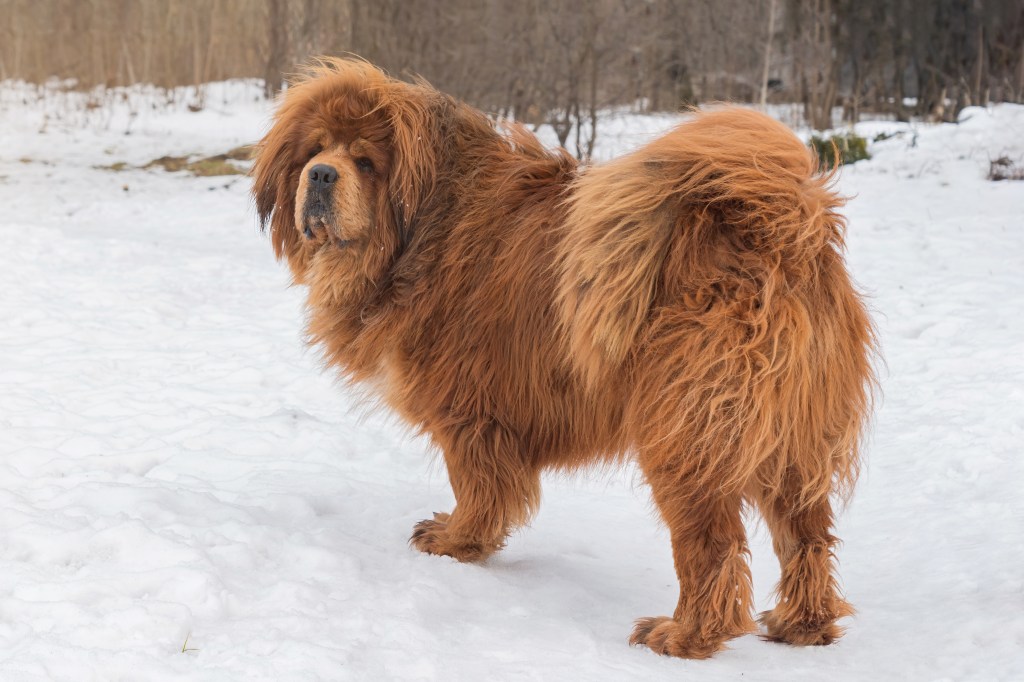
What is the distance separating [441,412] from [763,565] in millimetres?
1683

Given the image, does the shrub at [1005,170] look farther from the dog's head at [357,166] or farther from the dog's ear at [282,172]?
the dog's ear at [282,172]

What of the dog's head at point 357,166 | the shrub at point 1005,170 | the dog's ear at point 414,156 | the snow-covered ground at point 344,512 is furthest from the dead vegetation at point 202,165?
the dog's ear at point 414,156

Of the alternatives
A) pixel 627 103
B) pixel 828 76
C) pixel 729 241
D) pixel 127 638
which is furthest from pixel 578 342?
pixel 828 76

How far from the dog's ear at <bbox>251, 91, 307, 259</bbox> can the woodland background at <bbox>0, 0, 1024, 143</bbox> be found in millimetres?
9513

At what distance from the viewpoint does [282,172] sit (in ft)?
13.6

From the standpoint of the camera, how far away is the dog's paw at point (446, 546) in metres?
4.01

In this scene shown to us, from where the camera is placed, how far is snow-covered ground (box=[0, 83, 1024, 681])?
9.68 ft

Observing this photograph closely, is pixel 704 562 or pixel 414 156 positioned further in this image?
pixel 414 156

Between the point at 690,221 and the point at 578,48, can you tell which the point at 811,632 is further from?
the point at 578,48

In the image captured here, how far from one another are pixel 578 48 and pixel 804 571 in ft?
36.4

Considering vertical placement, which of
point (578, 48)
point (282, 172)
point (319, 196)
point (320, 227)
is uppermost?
point (578, 48)

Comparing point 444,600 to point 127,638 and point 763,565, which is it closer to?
point 127,638

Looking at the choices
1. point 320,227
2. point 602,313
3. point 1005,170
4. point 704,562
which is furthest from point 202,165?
point 704,562

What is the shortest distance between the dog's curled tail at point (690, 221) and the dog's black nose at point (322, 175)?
1.07 meters
